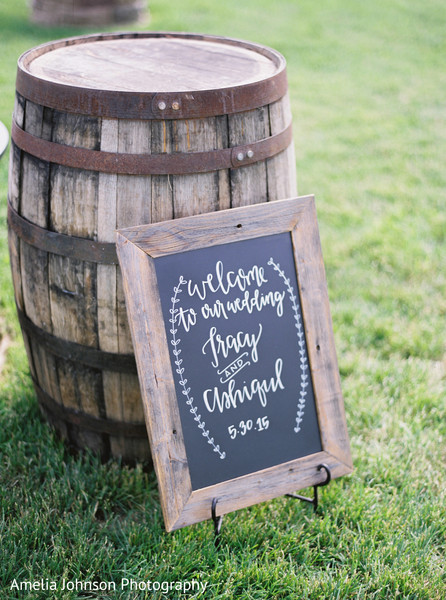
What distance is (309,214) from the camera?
209 cm

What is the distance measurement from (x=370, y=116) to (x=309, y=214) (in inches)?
172

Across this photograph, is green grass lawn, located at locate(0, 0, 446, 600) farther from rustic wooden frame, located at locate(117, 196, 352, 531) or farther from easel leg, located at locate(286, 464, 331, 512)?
rustic wooden frame, located at locate(117, 196, 352, 531)

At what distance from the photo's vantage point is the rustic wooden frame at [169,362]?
1.88 meters

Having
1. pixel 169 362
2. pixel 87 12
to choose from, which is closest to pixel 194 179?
pixel 169 362

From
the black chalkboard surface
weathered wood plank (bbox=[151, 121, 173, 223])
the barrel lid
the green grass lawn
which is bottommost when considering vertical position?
the green grass lawn

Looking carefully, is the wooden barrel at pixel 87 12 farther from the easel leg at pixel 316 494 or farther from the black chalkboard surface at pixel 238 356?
the easel leg at pixel 316 494

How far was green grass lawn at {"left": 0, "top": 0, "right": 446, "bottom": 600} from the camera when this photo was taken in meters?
1.95

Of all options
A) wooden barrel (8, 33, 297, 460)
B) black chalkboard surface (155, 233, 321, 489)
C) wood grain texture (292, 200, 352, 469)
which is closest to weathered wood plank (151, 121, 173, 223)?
wooden barrel (8, 33, 297, 460)

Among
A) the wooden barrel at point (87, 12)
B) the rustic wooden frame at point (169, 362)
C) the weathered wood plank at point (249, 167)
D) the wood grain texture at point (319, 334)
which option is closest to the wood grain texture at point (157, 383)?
the rustic wooden frame at point (169, 362)

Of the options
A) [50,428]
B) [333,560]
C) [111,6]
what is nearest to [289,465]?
[333,560]

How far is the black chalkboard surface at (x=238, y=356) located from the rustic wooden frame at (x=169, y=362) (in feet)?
0.09

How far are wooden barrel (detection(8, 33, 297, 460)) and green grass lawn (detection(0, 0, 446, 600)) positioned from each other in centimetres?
28

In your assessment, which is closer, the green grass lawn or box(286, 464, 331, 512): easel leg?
the green grass lawn

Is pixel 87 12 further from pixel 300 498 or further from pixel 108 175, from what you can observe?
pixel 300 498
